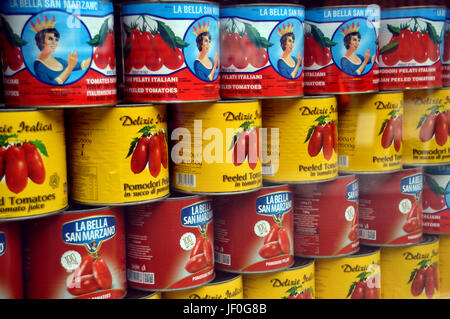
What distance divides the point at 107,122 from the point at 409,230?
0.98 metres

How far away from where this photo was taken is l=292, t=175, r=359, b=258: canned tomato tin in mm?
1591

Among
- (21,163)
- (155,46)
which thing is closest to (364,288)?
(155,46)

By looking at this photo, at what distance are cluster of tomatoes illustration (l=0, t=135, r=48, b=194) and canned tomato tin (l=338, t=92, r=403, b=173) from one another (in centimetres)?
84

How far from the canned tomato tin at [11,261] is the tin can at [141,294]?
0.27 metres

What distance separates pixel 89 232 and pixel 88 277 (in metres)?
0.11

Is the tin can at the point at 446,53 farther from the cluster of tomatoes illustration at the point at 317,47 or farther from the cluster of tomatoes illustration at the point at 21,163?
the cluster of tomatoes illustration at the point at 21,163

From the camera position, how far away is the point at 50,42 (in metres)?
1.20

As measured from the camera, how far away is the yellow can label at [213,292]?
146 cm

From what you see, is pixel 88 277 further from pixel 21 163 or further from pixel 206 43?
pixel 206 43

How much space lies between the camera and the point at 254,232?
1.50m

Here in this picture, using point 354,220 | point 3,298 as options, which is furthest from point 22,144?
point 354,220

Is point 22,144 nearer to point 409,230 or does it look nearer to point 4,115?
point 4,115

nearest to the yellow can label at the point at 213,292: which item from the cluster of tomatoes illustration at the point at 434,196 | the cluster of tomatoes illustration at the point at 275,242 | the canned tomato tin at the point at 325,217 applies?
the cluster of tomatoes illustration at the point at 275,242

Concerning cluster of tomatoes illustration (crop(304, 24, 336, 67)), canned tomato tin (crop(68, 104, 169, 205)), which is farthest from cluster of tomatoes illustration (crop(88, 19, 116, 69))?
cluster of tomatoes illustration (crop(304, 24, 336, 67))
